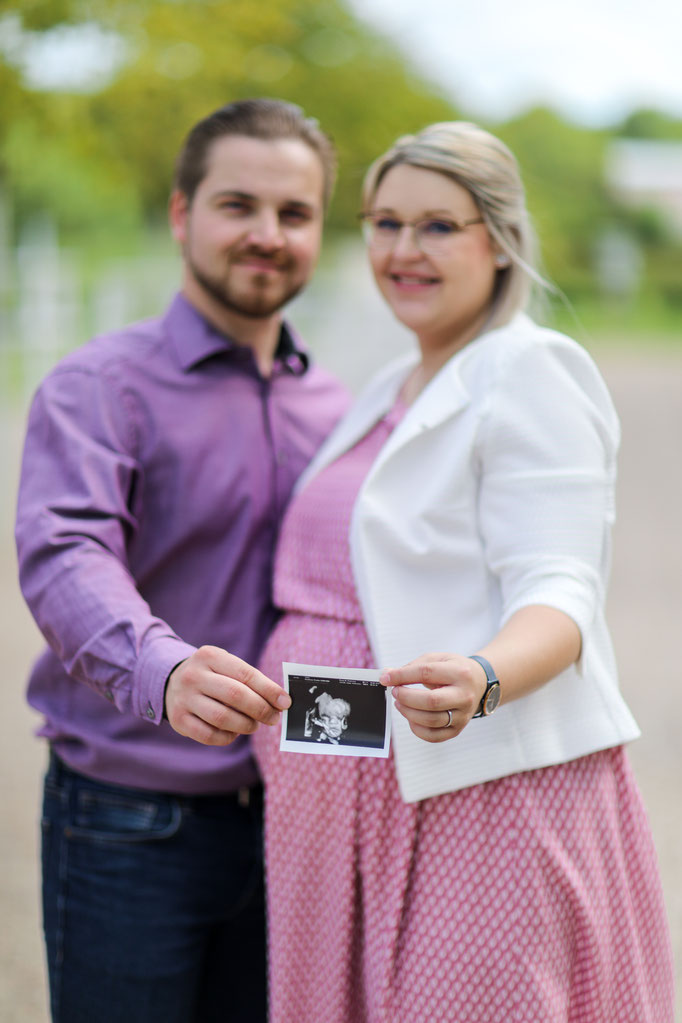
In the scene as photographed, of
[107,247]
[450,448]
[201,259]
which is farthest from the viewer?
[107,247]

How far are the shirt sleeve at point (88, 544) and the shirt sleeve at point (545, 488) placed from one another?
0.60 metres

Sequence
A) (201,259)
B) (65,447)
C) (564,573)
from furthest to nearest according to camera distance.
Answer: (201,259) < (65,447) < (564,573)

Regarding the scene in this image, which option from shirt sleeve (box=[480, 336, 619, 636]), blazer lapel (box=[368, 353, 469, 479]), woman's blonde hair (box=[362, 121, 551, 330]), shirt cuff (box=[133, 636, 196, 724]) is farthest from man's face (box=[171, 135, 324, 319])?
shirt cuff (box=[133, 636, 196, 724])

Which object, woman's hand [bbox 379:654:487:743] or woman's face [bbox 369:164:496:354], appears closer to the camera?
woman's hand [bbox 379:654:487:743]

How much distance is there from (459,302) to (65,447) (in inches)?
33.8

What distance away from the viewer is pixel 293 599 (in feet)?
7.84

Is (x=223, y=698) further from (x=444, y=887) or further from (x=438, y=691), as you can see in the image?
(x=444, y=887)

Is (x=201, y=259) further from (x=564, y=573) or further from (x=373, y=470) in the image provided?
(x=564, y=573)

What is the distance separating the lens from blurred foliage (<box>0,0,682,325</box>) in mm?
8838

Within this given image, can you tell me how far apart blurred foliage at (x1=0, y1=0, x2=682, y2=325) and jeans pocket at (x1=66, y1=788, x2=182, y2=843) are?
1545 mm

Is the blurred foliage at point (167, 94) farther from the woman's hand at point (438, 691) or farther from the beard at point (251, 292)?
the woman's hand at point (438, 691)

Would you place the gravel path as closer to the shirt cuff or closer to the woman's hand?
the shirt cuff

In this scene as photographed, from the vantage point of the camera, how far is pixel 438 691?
176cm

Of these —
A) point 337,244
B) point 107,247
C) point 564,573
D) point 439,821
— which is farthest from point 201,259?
point 107,247
